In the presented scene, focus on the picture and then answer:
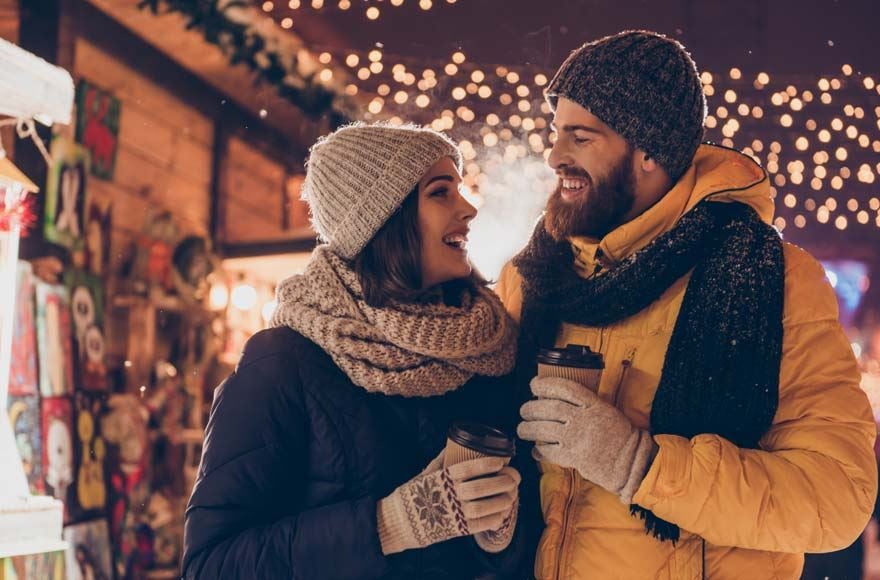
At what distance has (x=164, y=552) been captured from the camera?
4.93 meters

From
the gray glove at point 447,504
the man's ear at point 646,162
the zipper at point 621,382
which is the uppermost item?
the man's ear at point 646,162

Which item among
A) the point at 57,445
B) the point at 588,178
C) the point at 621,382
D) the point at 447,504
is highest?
the point at 588,178

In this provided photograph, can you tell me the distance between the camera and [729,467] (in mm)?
1753

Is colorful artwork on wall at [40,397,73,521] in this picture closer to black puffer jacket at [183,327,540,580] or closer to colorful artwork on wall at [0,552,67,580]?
colorful artwork on wall at [0,552,67,580]

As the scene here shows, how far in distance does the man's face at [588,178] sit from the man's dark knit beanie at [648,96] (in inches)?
1.5

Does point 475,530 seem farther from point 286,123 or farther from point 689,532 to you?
point 286,123

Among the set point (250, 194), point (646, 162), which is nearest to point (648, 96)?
point (646, 162)

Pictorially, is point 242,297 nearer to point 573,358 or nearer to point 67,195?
point 67,195

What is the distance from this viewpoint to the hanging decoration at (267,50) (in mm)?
4980

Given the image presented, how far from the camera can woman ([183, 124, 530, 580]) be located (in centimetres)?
176

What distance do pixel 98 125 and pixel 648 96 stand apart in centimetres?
329

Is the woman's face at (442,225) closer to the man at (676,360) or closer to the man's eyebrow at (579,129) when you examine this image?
the man at (676,360)

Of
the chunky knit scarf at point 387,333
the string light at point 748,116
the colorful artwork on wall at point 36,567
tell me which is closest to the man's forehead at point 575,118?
the chunky knit scarf at point 387,333

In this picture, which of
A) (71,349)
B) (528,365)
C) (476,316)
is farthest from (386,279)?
(71,349)
